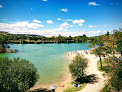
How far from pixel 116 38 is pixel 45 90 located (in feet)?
62.4

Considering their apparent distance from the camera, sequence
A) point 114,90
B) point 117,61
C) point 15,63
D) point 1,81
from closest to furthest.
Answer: point 114,90 < point 117,61 < point 1,81 < point 15,63

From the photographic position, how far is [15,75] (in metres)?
16.6

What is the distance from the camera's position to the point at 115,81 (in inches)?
398

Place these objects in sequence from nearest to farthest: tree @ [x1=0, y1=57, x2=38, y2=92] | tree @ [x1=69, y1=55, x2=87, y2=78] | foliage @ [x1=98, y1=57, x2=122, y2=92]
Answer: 1. foliage @ [x1=98, y1=57, x2=122, y2=92]
2. tree @ [x1=0, y1=57, x2=38, y2=92]
3. tree @ [x1=69, y1=55, x2=87, y2=78]

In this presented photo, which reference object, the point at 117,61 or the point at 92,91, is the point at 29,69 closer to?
the point at 92,91

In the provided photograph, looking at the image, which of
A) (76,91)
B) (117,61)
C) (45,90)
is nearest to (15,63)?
(45,90)

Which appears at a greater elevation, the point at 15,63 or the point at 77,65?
the point at 15,63

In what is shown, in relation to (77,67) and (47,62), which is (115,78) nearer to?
(77,67)

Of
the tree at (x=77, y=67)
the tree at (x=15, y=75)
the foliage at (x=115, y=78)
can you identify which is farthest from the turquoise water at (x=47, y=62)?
the foliage at (x=115, y=78)

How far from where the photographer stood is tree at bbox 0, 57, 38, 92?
1517 centimetres

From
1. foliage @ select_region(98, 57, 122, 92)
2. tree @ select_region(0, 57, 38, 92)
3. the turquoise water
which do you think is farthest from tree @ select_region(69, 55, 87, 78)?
foliage @ select_region(98, 57, 122, 92)

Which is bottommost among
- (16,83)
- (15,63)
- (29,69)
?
(16,83)

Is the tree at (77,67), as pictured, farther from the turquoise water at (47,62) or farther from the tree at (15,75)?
the tree at (15,75)

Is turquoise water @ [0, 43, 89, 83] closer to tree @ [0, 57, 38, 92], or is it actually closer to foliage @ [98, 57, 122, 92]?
tree @ [0, 57, 38, 92]
